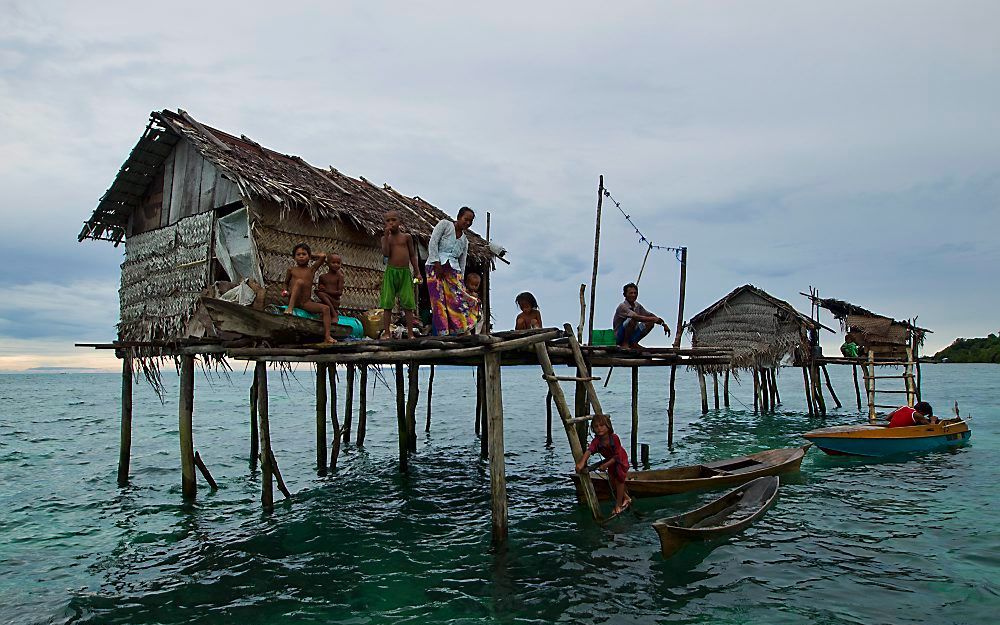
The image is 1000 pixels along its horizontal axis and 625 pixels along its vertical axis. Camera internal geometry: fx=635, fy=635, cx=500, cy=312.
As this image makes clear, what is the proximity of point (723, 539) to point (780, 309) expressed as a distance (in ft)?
56.0

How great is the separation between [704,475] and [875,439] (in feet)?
19.9

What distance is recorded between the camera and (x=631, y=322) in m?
12.1

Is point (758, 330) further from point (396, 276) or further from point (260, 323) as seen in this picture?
point (260, 323)

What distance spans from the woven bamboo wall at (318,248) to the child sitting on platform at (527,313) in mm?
2724

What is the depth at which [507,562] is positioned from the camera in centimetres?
792

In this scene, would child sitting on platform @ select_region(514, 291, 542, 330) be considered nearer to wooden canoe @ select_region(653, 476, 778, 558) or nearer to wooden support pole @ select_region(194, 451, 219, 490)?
wooden canoe @ select_region(653, 476, 778, 558)

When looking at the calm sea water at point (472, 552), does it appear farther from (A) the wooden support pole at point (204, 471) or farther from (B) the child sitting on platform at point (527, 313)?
(B) the child sitting on platform at point (527, 313)

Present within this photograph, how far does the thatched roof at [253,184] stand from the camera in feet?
33.9

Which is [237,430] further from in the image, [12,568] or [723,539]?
→ [723,539]

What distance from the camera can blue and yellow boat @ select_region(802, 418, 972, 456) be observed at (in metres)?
14.5

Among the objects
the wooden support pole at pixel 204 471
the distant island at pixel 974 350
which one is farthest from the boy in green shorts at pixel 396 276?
the distant island at pixel 974 350

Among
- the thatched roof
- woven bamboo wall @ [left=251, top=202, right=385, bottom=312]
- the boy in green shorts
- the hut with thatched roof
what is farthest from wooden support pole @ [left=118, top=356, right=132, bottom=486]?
the hut with thatched roof

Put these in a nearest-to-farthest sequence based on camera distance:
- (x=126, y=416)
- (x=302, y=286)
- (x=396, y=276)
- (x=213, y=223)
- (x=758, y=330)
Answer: (x=302, y=286), (x=396, y=276), (x=213, y=223), (x=126, y=416), (x=758, y=330)

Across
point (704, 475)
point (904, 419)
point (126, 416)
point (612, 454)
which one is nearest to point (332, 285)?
point (612, 454)
